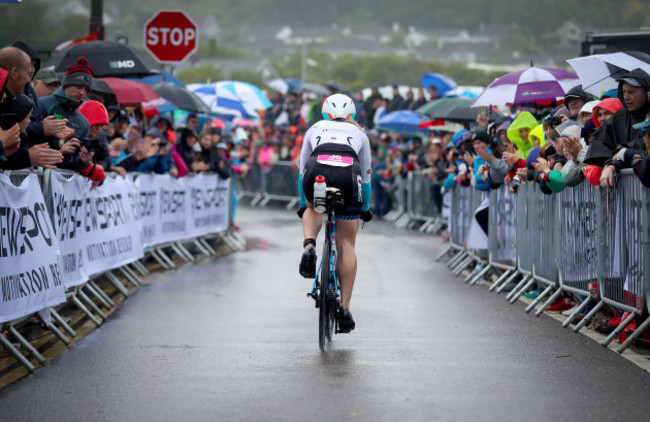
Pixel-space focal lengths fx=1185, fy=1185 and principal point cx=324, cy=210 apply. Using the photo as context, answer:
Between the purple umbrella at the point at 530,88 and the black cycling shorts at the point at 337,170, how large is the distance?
7078 mm

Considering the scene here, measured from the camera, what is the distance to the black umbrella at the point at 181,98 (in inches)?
784

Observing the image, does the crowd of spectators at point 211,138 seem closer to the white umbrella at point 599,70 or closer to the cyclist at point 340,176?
the white umbrella at point 599,70

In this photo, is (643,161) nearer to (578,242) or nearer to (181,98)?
(578,242)

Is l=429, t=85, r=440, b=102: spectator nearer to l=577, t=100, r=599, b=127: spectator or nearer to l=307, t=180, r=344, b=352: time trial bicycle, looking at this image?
l=577, t=100, r=599, b=127: spectator

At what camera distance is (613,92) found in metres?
11.2

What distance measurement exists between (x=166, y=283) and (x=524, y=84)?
560cm

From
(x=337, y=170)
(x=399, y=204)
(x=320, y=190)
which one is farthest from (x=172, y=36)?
(x=320, y=190)


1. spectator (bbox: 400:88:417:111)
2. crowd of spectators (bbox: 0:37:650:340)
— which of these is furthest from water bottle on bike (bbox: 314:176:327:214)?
spectator (bbox: 400:88:417:111)

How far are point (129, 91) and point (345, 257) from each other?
27.5ft

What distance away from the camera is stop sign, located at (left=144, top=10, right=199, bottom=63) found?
21594 mm

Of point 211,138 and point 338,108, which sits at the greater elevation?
point 338,108

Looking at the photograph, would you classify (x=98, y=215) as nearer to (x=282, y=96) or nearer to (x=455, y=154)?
(x=455, y=154)

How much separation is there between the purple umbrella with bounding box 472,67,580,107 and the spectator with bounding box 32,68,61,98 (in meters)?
6.29

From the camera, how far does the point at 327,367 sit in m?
8.38
